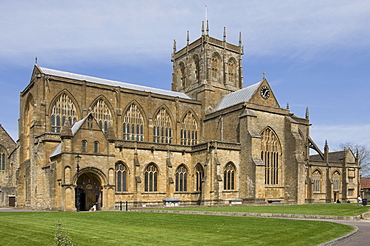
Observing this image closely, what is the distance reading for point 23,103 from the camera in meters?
55.2

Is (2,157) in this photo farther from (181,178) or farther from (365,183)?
(365,183)

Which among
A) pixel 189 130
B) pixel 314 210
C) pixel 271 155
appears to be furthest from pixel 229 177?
pixel 314 210

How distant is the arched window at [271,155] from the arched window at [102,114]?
19817mm

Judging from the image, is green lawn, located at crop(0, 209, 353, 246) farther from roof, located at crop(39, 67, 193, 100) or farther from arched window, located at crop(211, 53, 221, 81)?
arched window, located at crop(211, 53, 221, 81)

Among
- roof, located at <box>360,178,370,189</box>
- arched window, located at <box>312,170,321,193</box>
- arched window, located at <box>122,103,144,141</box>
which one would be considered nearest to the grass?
arched window, located at <box>122,103,144,141</box>

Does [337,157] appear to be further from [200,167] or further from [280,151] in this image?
[200,167]

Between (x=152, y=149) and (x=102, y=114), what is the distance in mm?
8410

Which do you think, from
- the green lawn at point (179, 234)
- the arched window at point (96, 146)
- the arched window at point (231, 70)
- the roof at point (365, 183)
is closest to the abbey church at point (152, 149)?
the arched window at point (96, 146)

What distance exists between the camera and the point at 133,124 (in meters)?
56.4

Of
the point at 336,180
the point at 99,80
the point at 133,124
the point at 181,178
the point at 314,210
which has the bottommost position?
the point at 336,180

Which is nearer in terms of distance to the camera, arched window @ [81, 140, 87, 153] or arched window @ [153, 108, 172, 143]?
arched window @ [81, 140, 87, 153]

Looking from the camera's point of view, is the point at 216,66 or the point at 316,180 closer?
the point at 316,180

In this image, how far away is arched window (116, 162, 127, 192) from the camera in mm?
47844

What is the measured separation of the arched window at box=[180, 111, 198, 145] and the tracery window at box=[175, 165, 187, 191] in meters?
7.13
